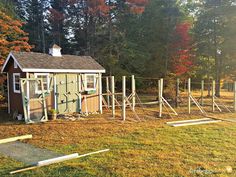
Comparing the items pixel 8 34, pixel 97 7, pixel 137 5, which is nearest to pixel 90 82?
pixel 8 34

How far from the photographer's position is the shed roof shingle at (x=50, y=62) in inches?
503

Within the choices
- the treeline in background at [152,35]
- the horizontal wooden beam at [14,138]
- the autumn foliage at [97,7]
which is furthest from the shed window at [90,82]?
the autumn foliage at [97,7]

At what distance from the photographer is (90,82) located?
14922 mm

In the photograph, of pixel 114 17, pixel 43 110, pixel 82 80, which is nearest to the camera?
pixel 43 110

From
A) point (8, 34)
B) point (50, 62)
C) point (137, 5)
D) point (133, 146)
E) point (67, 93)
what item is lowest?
point (133, 146)

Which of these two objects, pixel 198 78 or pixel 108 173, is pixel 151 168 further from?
pixel 198 78

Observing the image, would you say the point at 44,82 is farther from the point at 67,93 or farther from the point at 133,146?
the point at 133,146

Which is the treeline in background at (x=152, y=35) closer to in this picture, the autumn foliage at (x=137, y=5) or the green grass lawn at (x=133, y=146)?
the autumn foliage at (x=137, y=5)

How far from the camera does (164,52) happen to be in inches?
906

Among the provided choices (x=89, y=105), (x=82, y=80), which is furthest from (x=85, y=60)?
(x=89, y=105)

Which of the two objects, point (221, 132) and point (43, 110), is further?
point (43, 110)

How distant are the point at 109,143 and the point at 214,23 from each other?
18914mm

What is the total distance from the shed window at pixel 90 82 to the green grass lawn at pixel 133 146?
2.97 meters

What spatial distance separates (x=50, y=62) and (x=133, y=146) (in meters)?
7.72
